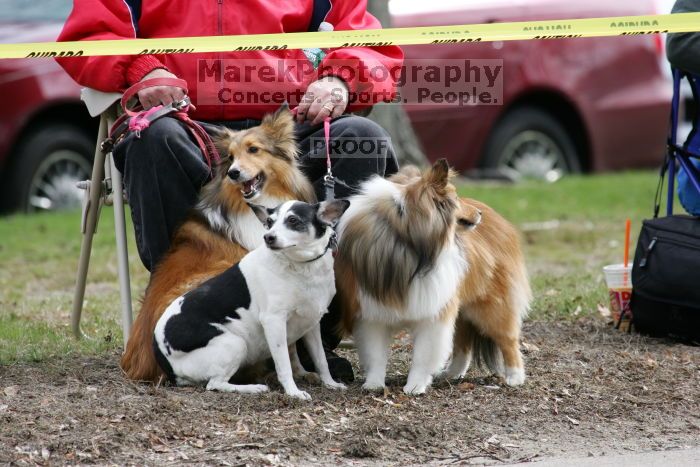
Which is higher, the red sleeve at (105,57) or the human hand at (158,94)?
the red sleeve at (105,57)

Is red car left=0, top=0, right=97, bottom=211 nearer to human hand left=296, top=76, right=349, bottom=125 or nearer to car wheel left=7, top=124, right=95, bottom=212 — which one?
car wheel left=7, top=124, right=95, bottom=212

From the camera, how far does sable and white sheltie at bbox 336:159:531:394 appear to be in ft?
13.8

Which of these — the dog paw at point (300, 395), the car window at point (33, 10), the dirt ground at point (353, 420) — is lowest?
the dirt ground at point (353, 420)

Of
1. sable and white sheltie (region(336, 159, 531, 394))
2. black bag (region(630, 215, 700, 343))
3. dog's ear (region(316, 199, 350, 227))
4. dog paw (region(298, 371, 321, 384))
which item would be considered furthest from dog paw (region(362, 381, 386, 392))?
black bag (region(630, 215, 700, 343))

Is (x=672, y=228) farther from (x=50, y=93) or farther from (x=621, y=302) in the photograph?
(x=50, y=93)

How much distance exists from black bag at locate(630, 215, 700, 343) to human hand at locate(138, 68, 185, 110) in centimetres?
246

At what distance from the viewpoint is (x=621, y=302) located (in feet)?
18.5

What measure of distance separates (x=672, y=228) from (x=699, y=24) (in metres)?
1.02

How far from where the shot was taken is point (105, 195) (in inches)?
205

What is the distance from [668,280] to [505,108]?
18.7 ft

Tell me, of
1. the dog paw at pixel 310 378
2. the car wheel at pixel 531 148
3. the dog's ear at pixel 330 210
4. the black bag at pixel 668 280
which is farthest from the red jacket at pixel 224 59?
the car wheel at pixel 531 148

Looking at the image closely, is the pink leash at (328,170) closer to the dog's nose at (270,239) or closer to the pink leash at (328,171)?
the pink leash at (328,171)

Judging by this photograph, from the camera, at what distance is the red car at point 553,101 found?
10273 mm

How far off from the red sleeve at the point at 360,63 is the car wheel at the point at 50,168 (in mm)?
5197
